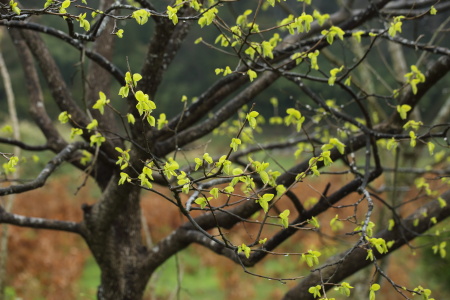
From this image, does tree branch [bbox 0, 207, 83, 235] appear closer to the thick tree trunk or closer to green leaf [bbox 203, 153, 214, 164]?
the thick tree trunk

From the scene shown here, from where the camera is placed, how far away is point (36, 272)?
9742mm

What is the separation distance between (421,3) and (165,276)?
27.9ft

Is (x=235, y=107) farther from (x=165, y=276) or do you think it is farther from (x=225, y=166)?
(x=165, y=276)

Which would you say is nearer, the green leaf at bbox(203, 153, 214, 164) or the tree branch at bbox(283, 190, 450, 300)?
the green leaf at bbox(203, 153, 214, 164)

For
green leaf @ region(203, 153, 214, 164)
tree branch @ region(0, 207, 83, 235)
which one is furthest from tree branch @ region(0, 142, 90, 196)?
green leaf @ region(203, 153, 214, 164)

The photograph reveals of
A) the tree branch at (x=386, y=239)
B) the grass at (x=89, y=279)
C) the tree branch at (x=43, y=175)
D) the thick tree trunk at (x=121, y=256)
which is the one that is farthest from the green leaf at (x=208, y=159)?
the grass at (x=89, y=279)

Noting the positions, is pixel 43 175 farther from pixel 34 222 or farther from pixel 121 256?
pixel 121 256

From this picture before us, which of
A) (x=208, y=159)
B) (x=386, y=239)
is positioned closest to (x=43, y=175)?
(x=208, y=159)

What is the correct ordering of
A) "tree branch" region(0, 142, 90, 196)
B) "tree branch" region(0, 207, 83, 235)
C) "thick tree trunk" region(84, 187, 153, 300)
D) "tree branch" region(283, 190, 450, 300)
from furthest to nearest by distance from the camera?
"thick tree trunk" region(84, 187, 153, 300), "tree branch" region(0, 207, 83, 235), "tree branch" region(283, 190, 450, 300), "tree branch" region(0, 142, 90, 196)

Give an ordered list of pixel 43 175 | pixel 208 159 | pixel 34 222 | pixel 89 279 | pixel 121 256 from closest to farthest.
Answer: pixel 208 159 → pixel 43 175 → pixel 34 222 → pixel 121 256 → pixel 89 279

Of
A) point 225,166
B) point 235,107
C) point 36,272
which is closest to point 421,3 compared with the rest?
point 235,107

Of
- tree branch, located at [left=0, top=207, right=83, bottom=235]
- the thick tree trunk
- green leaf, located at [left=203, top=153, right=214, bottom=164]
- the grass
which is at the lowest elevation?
green leaf, located at [left=203, top=153, right=214, bottom=164]

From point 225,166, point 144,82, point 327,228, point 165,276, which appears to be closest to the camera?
point 225,166

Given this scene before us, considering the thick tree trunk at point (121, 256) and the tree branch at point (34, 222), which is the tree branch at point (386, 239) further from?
the tree branch at point (34, 222)
